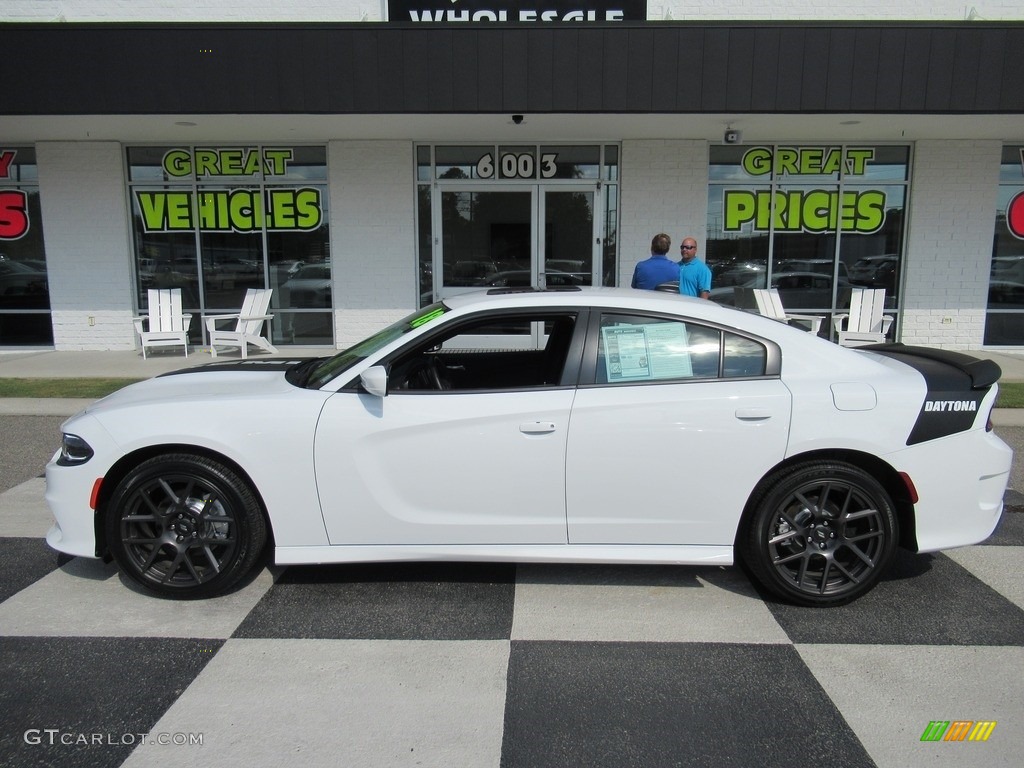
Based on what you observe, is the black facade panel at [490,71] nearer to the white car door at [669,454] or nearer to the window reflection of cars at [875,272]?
the white car door at [669,454]

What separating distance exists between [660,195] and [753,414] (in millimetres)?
9006

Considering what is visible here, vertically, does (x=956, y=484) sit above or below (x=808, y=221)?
below

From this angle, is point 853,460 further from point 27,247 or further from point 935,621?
point 27,247

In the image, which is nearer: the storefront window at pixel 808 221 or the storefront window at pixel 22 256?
the storefront window at pixel 808 221

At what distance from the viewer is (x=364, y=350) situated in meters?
4.05

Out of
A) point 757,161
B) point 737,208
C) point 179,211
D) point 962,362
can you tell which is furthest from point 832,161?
point 179,211

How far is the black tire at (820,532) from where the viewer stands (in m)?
3.66

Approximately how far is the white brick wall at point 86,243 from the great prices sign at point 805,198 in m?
9.98

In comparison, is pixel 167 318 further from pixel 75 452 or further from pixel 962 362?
pixel 962 362

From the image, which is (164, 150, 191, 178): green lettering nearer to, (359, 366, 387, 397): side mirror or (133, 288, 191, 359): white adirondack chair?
(133, 288, 191, 359): white adirondack chair

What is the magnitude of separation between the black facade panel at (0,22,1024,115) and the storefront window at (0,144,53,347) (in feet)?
11.2

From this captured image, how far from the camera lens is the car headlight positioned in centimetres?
371

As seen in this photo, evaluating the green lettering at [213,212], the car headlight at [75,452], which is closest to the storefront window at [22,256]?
the green lettering at [213,212]

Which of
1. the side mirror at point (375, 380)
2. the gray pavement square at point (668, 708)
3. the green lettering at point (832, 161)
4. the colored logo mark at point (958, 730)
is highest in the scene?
the green lettering at point (832, 161)
